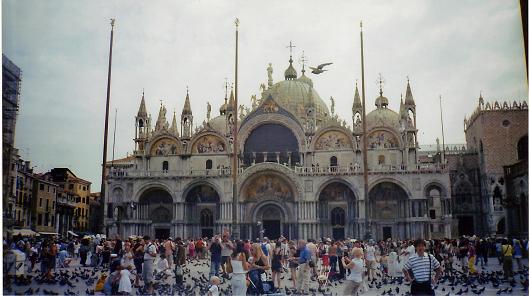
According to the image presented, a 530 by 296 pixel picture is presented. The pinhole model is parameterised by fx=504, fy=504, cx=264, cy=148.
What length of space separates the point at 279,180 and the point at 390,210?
7296mm

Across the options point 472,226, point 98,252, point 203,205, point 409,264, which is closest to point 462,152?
point 472,226

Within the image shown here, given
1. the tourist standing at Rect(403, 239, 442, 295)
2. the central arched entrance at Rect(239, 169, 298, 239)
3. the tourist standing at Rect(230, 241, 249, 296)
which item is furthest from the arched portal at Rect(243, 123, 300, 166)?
the tourist standing at Rect(403, 239, 442, 295)

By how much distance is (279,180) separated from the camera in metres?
32.8

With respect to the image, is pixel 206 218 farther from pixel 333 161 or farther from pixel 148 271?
pixel 148 271

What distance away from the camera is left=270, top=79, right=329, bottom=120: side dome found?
134ft

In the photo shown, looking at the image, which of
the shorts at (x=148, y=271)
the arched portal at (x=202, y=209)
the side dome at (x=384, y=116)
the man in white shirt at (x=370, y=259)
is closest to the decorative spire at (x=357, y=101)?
the side dome at (x=384, y=116)

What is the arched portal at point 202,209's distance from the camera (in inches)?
1318

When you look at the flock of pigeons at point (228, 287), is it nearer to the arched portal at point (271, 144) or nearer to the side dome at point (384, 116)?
the arched portal at point (271, 144)

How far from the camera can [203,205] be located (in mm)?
33750

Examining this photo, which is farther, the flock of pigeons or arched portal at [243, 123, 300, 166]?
arched portal at [243, 123, 300, 166]

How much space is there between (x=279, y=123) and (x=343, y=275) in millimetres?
19910

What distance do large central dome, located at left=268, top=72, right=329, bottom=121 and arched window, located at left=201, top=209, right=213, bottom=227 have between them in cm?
1140

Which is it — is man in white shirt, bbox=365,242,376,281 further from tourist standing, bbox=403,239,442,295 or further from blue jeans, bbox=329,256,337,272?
tourist standing, bbox=403,239,442,295

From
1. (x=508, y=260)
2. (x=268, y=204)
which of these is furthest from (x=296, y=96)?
(x=508, y=260)
